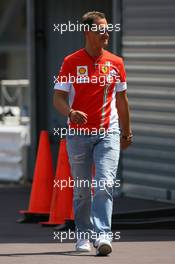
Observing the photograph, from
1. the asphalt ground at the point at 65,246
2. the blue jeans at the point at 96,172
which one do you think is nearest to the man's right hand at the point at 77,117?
the blue jeans at the point at 96,172

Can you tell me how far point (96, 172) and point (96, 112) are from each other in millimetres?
496

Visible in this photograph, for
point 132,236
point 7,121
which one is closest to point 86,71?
point 132,236

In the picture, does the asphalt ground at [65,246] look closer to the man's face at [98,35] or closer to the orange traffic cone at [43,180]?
the orange traffic cone at [43,180]

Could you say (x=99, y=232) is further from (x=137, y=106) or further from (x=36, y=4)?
(x=36, y=4)

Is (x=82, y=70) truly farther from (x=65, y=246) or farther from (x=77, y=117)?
(x=65, y=246)

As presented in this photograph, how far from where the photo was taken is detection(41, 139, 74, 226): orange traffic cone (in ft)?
35.7

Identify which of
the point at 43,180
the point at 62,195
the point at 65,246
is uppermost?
the point at 43,180

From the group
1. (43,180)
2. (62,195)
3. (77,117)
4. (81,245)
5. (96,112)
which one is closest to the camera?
(77,117)

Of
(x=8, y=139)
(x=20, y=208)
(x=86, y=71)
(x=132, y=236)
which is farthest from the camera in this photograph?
(x=8, y=139)

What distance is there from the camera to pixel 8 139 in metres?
14.8

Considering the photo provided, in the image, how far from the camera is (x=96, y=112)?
882 cm

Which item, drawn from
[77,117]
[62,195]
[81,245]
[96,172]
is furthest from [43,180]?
[77,117]

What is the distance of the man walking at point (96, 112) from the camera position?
8.77m

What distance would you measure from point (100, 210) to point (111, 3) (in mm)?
Result: 5605
